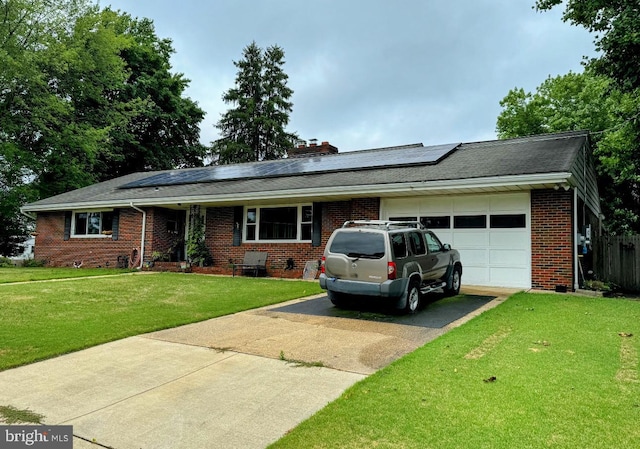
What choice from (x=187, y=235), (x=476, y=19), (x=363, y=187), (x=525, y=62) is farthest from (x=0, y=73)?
(x=525, y=62)

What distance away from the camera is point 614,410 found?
3.23m

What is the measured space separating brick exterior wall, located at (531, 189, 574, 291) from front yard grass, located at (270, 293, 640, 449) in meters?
4.71

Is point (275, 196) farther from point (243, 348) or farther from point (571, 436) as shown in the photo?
point (571, 436)

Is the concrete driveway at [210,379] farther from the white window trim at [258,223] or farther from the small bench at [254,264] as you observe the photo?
the white window trim at [258,223]

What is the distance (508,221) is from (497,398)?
8.58 meters

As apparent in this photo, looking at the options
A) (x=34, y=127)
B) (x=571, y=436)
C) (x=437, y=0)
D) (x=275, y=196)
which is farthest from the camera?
(x=34, y=127)

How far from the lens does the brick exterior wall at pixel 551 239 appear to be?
10242 mm

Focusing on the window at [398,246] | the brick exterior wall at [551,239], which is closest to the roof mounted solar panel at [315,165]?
the brick exterior wall at [551,239]

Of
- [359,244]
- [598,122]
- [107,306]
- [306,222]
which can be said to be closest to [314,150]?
[306,222]

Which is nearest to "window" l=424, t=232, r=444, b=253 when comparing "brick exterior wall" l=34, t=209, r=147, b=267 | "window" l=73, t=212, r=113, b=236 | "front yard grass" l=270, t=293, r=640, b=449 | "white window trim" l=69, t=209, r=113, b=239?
"front yard grass" l=270, t=293, r=640, b=449

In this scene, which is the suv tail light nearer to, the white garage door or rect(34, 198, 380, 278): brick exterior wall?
the white garage door

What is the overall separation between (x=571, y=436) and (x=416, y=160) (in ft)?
38.1

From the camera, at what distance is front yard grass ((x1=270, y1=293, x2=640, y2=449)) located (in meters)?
2.86

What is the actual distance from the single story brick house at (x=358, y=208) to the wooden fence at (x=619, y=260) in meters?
0.99
